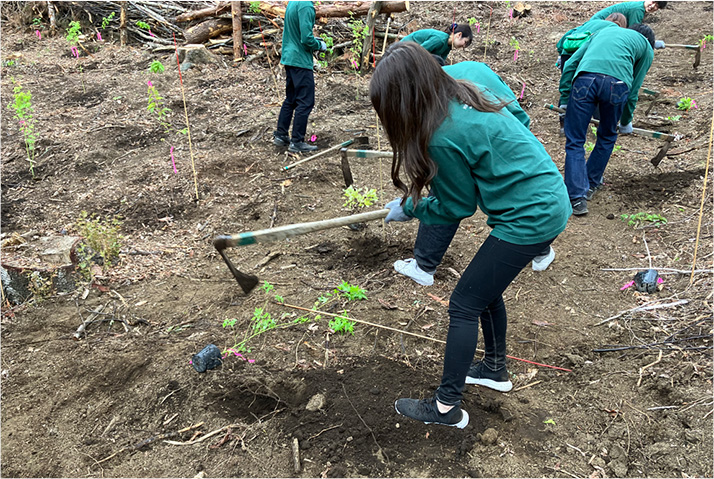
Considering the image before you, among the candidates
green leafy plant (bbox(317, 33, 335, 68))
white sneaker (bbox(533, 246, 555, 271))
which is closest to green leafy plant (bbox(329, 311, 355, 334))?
white sneaker (bbox(533, 246, 555, 271))

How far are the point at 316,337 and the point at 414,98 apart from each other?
5.92 ft

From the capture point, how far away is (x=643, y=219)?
4.16 meters

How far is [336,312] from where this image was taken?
10.4 ft

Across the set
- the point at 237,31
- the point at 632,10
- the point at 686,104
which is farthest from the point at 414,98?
the point at 237,31

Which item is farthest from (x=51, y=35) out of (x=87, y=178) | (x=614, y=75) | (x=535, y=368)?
(x=535, y=368)

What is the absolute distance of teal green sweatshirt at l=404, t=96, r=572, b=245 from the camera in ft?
5.87

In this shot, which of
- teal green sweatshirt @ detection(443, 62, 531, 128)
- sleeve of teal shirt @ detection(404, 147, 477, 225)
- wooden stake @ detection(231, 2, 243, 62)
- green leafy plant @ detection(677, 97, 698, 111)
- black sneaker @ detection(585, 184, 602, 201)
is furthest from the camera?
wooden stake @ detection(231, 2, 243, 62)

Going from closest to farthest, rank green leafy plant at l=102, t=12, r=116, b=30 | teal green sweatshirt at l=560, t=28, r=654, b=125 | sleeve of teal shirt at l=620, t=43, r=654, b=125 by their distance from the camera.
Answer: teal green sweatshirt at l=560, t=28, r=654, b=125 → sleeve of teal shirt at l=620, t=43, r=654, b=125 → green leafy plant at l=102, t=12, r=116, b=30

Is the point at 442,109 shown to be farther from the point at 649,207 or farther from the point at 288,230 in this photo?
the point at 649,207

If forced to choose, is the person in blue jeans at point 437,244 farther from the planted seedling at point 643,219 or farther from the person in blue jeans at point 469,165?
the planted seedling at point 643,219

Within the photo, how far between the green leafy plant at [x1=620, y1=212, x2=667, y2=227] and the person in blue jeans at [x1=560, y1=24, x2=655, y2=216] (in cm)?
39

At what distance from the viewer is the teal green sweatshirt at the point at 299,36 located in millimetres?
5250

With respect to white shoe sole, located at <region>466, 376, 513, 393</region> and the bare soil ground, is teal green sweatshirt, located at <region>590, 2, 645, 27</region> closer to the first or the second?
the bare soil ground

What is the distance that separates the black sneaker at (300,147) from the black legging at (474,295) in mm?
4061
